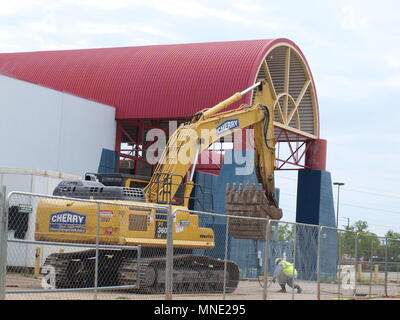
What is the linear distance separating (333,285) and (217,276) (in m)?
3.44

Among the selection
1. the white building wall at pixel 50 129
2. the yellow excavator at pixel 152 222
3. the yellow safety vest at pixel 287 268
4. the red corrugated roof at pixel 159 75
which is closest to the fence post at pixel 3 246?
the yellow excavator at pixel 152 222

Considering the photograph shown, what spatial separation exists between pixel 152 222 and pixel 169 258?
4536 millimetres

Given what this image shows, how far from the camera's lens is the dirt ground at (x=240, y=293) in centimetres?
1653

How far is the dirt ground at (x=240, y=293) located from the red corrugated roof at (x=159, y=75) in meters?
12.7

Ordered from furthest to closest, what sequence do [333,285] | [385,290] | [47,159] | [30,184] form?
[47,159] < [30,184] < [385,290] < [333,285]

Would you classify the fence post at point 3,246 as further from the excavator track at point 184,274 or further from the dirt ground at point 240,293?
the excavator track at point 184,274

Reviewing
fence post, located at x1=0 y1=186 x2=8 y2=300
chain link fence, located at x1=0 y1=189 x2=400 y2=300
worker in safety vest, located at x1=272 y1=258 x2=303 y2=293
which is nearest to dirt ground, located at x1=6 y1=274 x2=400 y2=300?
chain link fence, located at x1=0 y1=189 x2=400 y2=300

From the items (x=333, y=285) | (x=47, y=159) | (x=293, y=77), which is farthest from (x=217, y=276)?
(x=293, y=77)

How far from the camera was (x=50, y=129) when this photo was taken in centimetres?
3459

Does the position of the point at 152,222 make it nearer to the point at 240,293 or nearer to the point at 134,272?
the point at 134,272

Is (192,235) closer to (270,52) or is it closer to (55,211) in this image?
(55,211)

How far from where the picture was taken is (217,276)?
74.9 feet

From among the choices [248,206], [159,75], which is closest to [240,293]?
[248,206]

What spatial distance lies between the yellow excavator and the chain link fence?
28mm
